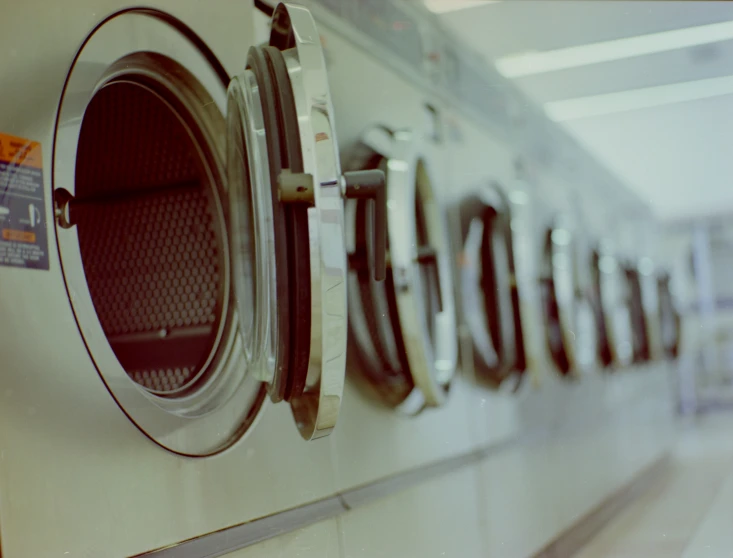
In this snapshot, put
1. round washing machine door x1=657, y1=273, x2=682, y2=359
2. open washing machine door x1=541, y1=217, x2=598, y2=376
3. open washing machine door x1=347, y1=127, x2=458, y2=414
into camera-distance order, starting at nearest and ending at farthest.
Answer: open washing machine door x1=347, y1=127, x2=458, y2=414
open washing machine door x1=541, y1=217, x2=598, y2=376
round washing machine door x1=657, y1=273, x2=682, y2=359

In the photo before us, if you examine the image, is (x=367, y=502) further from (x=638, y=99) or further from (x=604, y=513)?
(x=604, y=513)

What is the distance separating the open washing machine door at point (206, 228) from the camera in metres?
0.89

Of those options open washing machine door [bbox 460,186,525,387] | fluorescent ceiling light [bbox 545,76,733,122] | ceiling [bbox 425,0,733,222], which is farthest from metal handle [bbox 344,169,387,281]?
fluorescent ceiling light [bbox 545,76,733,122]

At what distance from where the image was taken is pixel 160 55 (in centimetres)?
100

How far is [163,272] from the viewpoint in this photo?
1.18 m

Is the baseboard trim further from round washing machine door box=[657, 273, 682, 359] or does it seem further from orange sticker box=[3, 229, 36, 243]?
orange sticker box=[3, 229, 36, 243]

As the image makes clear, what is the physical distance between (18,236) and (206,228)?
432 millimetres

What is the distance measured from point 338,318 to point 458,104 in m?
1.17

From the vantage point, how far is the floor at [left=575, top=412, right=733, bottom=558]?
5.96 ft

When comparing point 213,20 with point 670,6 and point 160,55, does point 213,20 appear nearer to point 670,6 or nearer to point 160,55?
point 160,55

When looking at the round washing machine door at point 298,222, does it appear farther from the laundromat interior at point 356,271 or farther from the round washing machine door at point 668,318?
the round washing machine door at point 668,318

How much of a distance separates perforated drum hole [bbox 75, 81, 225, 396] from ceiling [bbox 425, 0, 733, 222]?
94 cm

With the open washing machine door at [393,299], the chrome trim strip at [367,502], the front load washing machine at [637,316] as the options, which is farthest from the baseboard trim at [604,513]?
the open washing machine door at [393,299]

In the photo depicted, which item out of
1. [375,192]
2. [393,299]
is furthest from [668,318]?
[375,192]
